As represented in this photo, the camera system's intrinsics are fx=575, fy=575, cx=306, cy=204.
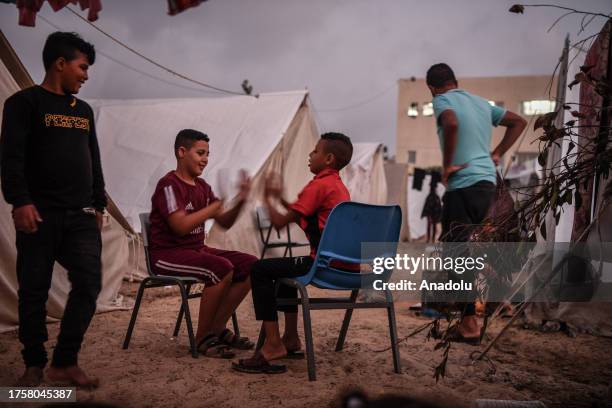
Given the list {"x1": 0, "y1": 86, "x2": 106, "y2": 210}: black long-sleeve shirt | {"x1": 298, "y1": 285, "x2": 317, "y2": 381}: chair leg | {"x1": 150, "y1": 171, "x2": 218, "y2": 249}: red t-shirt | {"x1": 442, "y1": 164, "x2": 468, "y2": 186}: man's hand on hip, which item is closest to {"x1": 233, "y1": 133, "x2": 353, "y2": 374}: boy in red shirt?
{"x1": 298, "y1": 285, "x2": 317, "y2": 381}: chair leg

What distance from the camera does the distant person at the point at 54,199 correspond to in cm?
253

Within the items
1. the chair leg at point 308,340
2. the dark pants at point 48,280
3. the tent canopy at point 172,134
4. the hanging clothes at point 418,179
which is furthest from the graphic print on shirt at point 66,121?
the hanging clothes at point 418,179

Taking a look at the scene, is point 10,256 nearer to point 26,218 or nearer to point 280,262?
point 26,218

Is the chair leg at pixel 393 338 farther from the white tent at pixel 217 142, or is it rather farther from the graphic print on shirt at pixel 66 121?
the white tent at pixel 217 142

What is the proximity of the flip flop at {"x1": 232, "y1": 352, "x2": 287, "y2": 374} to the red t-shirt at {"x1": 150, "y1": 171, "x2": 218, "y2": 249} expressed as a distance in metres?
0.86

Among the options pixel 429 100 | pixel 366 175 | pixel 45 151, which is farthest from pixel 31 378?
pixel 429 100


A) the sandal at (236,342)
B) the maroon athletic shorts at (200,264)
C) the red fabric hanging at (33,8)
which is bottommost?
the sandal at (236,342)

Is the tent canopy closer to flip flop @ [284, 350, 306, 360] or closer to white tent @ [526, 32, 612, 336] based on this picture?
white tent @ [526, 32, 612, 336]

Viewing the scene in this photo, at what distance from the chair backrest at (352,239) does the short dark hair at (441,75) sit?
4.47ft

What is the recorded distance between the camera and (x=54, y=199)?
261 cm

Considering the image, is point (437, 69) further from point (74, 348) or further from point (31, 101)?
point (74, 348)

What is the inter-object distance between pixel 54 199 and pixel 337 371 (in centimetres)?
165

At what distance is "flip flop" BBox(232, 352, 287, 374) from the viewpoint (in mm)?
2943

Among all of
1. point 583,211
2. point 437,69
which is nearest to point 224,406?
point 583,211
